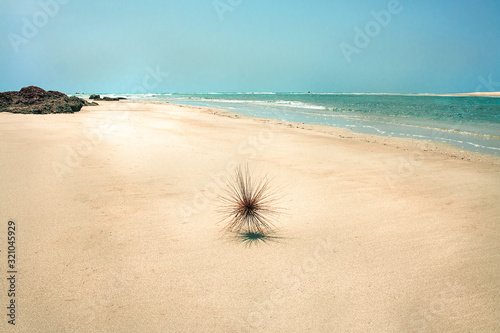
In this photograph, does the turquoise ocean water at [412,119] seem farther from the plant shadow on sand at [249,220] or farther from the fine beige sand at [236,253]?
the plant shadow on sand at [249,220]

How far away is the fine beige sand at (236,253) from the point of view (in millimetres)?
1670
